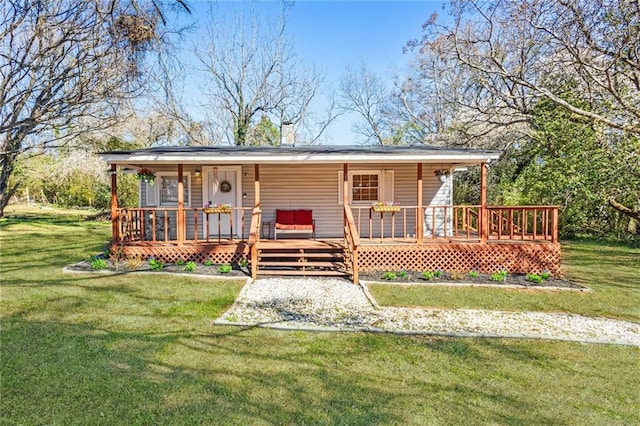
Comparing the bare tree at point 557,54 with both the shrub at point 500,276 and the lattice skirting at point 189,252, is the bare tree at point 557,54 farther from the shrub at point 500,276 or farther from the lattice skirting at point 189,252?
the lattice skirting at point 189,252

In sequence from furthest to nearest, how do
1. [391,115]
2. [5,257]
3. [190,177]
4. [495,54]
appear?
[391,115] → [495,54] → [190,177] → [5,257]

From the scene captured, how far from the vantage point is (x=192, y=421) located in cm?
285

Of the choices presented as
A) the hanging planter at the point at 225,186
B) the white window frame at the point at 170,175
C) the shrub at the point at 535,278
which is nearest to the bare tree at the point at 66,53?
the white window frame at the point at 170,175

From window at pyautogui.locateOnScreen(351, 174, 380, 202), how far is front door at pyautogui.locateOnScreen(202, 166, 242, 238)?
10.8 feet

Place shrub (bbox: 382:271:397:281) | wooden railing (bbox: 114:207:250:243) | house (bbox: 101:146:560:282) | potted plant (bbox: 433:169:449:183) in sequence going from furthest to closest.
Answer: potted plant (bbox: 433:169:449:183) < wooden railing (bbox: 114:207:250:243) < house (bbox: 101:146:560:282) < shrub (bbox: 382:271:397:281)

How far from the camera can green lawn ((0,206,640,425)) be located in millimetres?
2998

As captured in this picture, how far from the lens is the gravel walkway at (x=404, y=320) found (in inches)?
196

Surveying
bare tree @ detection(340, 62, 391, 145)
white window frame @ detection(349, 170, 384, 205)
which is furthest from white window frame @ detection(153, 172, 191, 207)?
bare tree @ detection(340, 62, 391, 145)

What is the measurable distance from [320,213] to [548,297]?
5854 mm

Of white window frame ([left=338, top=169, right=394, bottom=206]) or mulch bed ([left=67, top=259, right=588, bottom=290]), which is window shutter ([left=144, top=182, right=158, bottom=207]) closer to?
mulch bed ([left=67, top=259, right=588, bottom=290])

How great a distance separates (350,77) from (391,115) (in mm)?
4486

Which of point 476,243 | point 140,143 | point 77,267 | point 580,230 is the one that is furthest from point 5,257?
point 580,230

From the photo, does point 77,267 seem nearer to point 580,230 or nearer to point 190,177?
point 190,177

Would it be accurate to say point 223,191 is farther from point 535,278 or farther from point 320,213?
point 535,278
